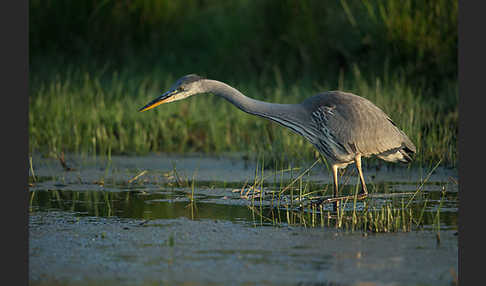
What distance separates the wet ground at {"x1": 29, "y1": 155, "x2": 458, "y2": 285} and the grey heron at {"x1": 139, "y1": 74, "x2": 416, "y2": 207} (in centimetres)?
47

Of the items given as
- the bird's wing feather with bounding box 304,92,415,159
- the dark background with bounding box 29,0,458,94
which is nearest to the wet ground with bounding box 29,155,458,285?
the bird's wing feather with bounding box 304,92,415,159

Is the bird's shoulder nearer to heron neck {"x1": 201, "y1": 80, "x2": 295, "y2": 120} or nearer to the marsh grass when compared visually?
heron neck {"x1": 201, "y1": 80, "x2": 295, "y2": 120}

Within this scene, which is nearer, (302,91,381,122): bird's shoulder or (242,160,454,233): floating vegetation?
(242,160,454,233): floating vegetation

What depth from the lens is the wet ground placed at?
427cm

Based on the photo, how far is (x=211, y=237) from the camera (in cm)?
525

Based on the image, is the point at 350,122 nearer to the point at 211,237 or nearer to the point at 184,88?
the point at 184,88

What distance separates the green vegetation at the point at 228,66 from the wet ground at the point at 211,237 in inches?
41.9

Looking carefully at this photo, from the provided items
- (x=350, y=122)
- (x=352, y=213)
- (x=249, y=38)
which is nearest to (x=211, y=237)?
(x=352, y=213)

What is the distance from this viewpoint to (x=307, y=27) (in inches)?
513

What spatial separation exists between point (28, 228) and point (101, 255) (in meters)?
1.00

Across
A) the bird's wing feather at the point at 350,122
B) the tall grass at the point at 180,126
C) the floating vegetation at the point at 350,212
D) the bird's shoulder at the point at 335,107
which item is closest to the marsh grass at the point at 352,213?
the floating vegetation at the point at 350,212

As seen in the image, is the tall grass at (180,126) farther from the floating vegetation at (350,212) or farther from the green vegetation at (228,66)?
the floating vegetation at (350,212)

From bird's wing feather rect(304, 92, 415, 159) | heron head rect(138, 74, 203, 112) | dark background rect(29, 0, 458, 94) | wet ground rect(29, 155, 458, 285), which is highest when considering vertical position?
dark background rect(29, 0, 458, 94)

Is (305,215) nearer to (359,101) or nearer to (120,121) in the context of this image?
(359,101)
